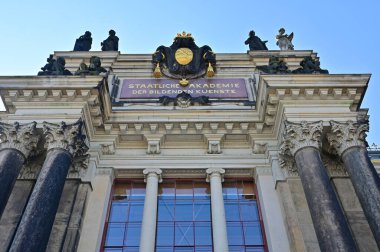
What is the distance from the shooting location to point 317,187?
10000mm

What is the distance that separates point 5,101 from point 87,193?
4.18 metres

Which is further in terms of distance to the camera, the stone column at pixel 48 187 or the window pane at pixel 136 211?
the window pane at pixel 136 211

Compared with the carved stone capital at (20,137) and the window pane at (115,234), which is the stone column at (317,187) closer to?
the window pane at (115,234)

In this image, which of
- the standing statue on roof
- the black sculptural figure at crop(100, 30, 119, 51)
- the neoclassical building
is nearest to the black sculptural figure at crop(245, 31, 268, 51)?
the standing statue on roof

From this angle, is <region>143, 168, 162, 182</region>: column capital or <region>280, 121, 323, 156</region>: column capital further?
<region>143, 168, 162, 182</region>: column capital

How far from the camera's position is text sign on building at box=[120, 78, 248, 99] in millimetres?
16094

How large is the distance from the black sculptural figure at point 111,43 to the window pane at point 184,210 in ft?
33.8

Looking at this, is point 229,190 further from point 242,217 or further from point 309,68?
point 309,68

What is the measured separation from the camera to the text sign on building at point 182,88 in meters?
16.1

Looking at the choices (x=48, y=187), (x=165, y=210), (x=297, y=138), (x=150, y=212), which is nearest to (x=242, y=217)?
(x=165, y=210)

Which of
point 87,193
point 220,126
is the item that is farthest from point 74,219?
point 220,126

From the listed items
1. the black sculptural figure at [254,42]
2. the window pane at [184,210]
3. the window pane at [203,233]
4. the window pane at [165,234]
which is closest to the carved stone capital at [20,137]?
the window pane at [165,234]

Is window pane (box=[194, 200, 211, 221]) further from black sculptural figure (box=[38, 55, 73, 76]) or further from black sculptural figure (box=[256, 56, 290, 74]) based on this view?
black sculptural figure (box=[38, 55, 73, 76])

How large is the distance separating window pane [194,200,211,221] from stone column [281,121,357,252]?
289 centimetres
